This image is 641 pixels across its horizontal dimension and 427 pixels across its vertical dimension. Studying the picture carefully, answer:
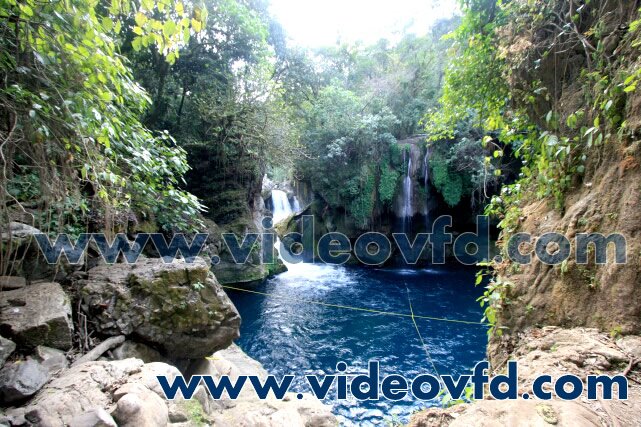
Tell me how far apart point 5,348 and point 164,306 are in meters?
1.38

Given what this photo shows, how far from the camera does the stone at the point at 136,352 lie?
3.29 metres

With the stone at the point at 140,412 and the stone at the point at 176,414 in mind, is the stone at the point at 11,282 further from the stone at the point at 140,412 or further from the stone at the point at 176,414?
the stone at the point at 176,414

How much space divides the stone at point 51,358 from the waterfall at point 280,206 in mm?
13375

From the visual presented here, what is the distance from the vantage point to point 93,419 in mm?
2074

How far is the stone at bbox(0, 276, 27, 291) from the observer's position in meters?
3.02

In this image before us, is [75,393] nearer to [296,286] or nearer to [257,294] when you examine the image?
[257,294]

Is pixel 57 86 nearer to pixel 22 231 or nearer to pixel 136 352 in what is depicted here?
pixel 22 231

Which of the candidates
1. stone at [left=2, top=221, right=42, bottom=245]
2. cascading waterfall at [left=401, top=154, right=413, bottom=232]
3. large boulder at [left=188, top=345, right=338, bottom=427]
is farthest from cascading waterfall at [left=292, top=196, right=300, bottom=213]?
stone at [left=2, top=221, right=42, bottom=245]

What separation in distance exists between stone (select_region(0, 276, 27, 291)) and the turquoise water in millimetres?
3823

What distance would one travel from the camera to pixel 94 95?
2342mm

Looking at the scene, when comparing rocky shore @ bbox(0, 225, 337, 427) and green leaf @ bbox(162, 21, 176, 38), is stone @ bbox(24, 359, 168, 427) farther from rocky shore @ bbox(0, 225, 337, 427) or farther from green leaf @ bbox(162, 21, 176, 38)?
green leaf @ bbox(162, 21, 176, 38)

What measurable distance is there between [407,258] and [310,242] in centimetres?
458

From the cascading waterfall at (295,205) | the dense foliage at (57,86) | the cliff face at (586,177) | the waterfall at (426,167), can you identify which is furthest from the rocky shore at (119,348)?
the cascading waterfall at (295,205)

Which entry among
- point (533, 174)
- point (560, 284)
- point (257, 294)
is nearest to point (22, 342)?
point (560, 284)
